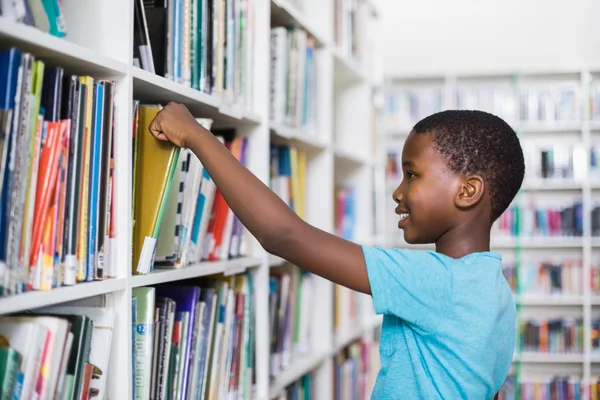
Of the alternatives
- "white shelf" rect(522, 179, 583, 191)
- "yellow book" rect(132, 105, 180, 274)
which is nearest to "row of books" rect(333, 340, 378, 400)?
"yellow book" rect(132, 105, 180, 274)

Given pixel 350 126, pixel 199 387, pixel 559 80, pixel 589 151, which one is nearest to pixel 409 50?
pixel 559 80

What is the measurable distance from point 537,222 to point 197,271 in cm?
383

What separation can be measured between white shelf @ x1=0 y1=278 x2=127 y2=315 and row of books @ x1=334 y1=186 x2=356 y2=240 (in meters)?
1.72

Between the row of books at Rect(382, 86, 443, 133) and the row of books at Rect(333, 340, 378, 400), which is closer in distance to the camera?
the row of books at Rect(333, 340, 378, 400)

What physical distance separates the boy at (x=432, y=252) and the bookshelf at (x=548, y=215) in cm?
365

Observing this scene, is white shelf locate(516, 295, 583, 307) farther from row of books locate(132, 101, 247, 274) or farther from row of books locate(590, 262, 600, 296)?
row of books locate(132, 101, 247, 274)

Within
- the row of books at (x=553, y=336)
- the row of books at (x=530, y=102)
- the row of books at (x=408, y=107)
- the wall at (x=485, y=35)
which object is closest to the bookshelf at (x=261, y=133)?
the row of books at (x=408, y=107)

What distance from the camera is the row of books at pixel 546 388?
4496 millimetres

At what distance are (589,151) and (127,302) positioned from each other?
420 cm

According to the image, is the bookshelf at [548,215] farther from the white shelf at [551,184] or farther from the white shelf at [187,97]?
the white shelf at [187,97]

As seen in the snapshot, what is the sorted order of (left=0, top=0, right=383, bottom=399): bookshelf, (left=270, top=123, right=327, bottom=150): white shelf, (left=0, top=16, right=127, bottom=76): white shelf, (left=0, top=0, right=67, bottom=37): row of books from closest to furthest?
(left=0, top=16, right=127, bottom=76): white shelf
(left=0, top=0, right=67, bottom=37): row of books
(left=0, top=0, right=383, bottom=399): bookshelf
(left=270, top=123, right=327, bottom=150): white shelf

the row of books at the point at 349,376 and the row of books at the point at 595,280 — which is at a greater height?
the row of books at the point at 595,280

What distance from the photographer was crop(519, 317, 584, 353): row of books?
4.62 meters

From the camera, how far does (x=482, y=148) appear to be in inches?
47.1
